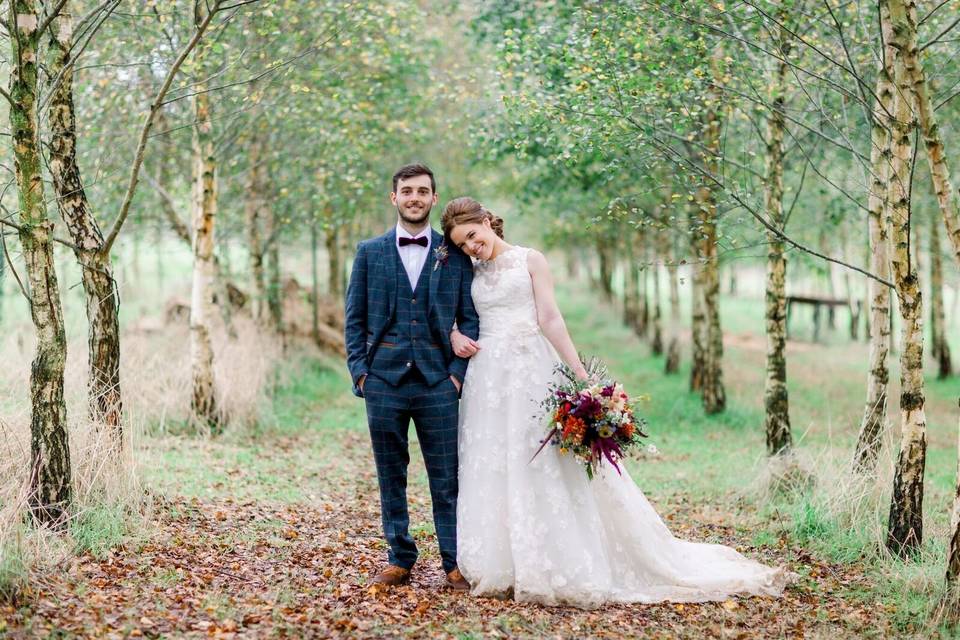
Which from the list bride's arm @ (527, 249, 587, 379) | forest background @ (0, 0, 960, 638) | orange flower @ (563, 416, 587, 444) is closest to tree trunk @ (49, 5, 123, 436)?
forest background @ (0, 0, 960, 638)

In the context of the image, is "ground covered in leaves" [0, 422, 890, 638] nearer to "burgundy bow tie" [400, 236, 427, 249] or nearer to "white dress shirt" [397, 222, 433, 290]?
"white dress shirt" [397, 222, 433, 290]

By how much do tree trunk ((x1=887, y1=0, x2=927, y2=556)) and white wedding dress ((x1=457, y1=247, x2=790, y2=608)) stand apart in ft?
3.51

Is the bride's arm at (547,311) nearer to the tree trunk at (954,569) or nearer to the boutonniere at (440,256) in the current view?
the boutonniere at (440,256)

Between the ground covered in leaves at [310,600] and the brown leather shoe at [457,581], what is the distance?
90 millimetres

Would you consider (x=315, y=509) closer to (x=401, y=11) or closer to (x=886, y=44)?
(x=886, y=44)

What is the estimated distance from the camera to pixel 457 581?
18.1 ft

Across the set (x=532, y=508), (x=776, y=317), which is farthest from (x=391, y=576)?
(x=776, y=317)

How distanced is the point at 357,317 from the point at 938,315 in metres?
15.6

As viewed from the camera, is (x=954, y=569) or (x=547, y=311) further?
(x=547, y=311)

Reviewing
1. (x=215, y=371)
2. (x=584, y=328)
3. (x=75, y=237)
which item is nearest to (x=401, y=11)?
(x=215, y=371)

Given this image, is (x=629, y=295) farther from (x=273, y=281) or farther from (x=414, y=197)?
(x=414, y=197)

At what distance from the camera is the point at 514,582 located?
536 cm

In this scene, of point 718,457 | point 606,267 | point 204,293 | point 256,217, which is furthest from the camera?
point 606,267

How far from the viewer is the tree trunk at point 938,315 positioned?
17.5 metres
